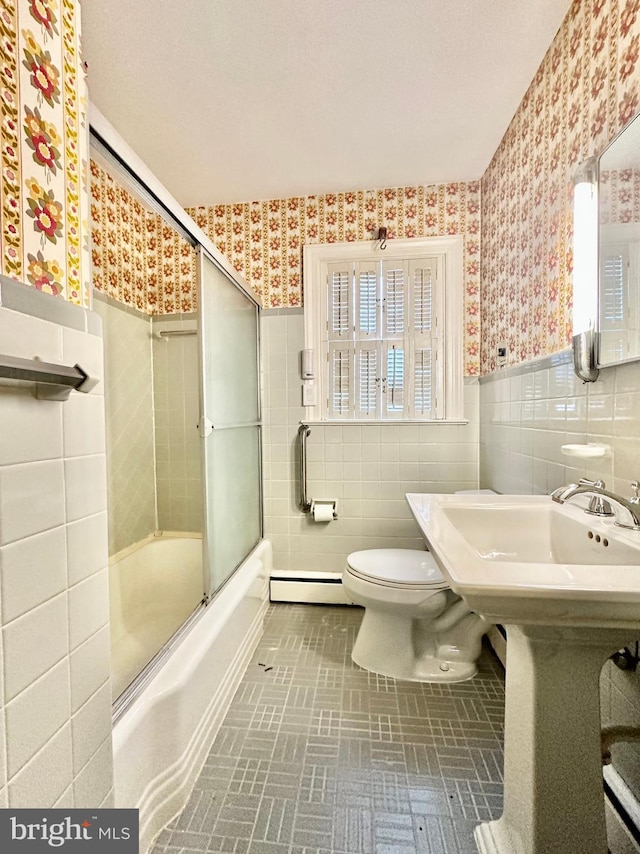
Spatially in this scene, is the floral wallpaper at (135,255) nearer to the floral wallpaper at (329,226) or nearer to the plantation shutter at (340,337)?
the floral wallpaper at (329,226)

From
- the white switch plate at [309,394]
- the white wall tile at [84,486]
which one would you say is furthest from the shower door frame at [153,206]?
the white switch plate at [309,394]

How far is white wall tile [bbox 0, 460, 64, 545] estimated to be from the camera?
0.61 metres

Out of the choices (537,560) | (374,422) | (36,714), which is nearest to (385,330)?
(374,422)

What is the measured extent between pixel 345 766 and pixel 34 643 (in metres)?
1.06

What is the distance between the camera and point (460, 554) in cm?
75

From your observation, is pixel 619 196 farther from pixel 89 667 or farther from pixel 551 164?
pixel 89 667

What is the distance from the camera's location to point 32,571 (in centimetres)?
66

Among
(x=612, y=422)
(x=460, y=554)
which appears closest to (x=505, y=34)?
(x=612, y=422)

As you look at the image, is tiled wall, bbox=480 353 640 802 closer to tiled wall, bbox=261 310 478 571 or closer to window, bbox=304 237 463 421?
tiled wall, bbox=261 310 478 571

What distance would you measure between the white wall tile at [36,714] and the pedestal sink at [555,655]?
0.75m

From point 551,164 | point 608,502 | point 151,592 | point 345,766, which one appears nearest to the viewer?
point 608,502

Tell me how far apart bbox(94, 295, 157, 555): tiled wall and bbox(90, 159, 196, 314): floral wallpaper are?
5.5 inches

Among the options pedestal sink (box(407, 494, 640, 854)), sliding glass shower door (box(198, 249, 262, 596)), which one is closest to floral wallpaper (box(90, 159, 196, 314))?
sliding glass shower door (box(198, 249, 262, 596))

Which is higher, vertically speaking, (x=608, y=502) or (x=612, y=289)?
(x=612, y=289)
